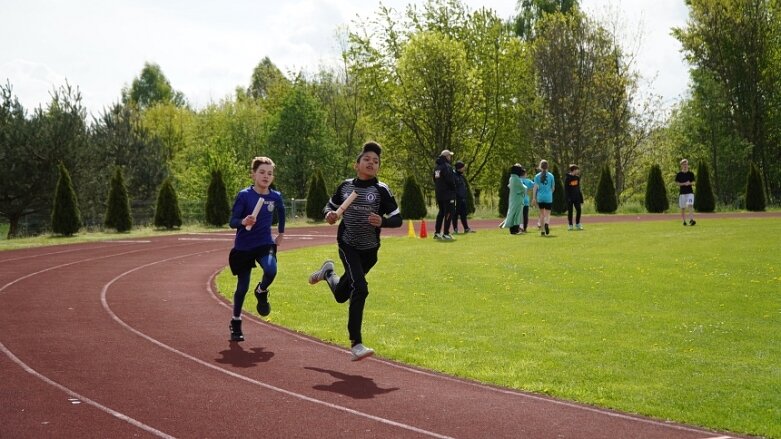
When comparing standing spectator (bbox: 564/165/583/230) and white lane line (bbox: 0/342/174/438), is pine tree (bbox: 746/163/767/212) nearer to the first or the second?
standing spectator (bbox: 564/165/583/230)

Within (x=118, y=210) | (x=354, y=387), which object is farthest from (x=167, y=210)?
(x=354, y=387)

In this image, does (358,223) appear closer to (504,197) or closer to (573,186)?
(573,186)

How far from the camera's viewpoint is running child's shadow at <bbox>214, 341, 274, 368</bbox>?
9.06m

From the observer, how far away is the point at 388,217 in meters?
8.95

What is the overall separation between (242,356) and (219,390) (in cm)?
164

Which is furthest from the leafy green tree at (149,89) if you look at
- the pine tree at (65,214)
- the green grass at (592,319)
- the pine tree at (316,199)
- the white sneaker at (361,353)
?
the white sneaker at (361,353)

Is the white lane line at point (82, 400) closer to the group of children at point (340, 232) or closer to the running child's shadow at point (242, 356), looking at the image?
the running child's shadow at point (242, 356)

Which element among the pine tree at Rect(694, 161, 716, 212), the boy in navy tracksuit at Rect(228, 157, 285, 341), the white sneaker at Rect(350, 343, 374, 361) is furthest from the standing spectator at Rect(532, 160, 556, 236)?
the pine tree at Rect(694, 161, 716, 212)

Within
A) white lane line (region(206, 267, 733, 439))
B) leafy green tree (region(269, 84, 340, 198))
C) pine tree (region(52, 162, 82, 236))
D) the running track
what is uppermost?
leafy green tree (region(269, 84, 340, 198))

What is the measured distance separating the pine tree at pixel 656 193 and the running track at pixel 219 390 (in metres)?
32.0

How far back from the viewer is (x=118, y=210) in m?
36.8

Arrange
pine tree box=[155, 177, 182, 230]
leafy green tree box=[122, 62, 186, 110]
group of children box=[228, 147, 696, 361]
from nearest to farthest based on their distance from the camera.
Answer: group of children box=[228, 147, 696, 361], pine tree box=[155, 177, 182, 230], leafy green tree box=[122, 62, 186, 110]

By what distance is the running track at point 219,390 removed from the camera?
6.55m

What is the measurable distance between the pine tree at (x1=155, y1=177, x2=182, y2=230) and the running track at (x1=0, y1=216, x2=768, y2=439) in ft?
82.2
